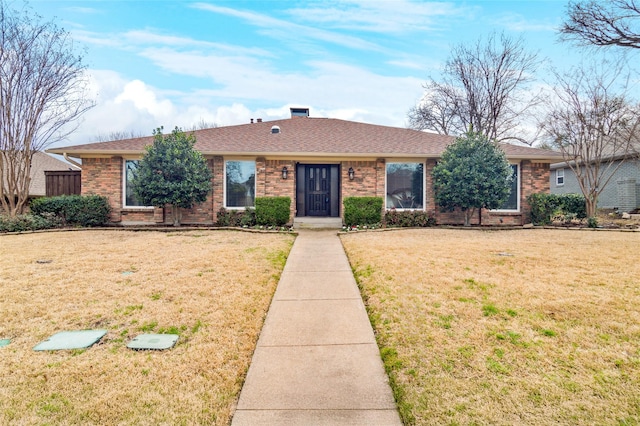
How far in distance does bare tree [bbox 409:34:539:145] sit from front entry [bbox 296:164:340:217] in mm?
9687

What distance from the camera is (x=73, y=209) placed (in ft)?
37.2

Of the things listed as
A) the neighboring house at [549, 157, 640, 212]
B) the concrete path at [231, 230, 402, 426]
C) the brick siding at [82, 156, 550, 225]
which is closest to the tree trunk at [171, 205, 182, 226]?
the brick siding at [82, 156, 550, 225]

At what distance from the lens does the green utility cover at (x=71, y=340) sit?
10.4 ft

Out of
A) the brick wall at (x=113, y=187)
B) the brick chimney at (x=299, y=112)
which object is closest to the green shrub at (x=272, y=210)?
the brick wall at (x=113, y=187)

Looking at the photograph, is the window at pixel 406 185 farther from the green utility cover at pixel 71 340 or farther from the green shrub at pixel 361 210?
the green utility cover at pixel 71 340

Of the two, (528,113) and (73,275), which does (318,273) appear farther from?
(528,113)

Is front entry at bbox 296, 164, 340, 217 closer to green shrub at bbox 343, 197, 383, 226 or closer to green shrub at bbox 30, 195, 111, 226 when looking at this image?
green shrub at bbox 343, 197, 383, 226

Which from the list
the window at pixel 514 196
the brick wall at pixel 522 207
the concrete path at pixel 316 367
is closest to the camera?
the concrete path at pixel 316 367

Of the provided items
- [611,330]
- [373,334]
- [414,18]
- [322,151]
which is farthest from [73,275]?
[414,18]

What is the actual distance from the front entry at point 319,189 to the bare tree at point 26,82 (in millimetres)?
8834

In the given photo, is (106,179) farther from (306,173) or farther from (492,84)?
(492,84)

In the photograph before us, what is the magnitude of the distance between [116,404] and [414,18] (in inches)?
491

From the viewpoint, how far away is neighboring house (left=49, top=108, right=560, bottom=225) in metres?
12.4

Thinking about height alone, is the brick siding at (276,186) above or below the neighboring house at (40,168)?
below
